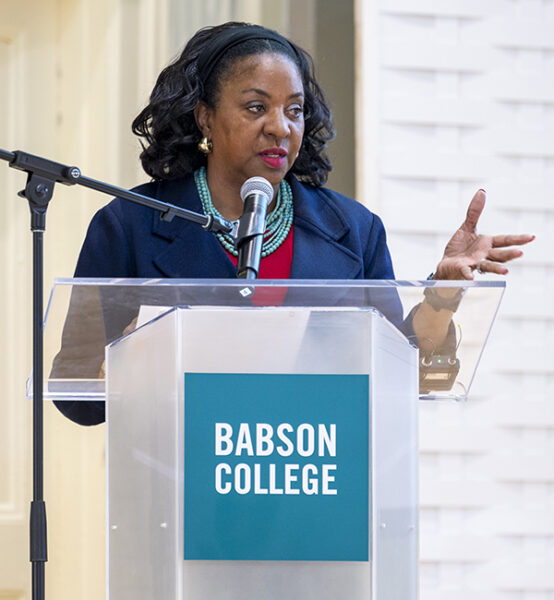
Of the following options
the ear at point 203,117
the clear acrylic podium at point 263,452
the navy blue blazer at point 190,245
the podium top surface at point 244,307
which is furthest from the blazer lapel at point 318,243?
the clear acrylic podium at point 263,452

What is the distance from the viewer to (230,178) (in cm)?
214

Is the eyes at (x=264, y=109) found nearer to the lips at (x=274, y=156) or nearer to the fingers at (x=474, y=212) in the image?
the lips at (x=274, y=156)

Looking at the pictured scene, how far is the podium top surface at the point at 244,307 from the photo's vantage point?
1310mm

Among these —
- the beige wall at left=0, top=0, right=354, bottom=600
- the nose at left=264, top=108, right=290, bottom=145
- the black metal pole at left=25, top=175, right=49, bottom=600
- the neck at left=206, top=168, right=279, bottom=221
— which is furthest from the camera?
the beige wall at left=0, top=0, right=354, bottom=600

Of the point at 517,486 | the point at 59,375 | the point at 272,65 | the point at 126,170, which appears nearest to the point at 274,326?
the point at 59,375

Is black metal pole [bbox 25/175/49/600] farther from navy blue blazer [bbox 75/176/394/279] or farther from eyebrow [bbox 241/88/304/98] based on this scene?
eyebrow [bbox 241/88/304/98]

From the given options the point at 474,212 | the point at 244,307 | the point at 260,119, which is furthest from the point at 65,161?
the point at 244,307

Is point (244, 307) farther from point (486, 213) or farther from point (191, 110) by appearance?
point (486, 213)

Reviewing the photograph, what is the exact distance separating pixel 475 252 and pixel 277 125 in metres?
0.56

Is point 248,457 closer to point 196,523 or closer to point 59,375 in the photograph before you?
point 196,523

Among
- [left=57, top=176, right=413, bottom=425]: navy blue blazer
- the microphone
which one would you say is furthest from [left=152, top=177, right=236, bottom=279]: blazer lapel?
the microphone

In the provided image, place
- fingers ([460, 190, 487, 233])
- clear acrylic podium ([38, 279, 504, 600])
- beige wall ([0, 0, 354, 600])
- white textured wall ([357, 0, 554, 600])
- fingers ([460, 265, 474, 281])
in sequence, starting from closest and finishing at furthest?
clear acrylic podium ([38, 279, 504, 600]), fingers ([460, 265, 474, 281]), fingers ([460, 190, 487, 233]), beige wall ([0, 0, 354, 600]), white textured wall ([357, 0, 554, 600])

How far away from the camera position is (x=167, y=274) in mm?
2020

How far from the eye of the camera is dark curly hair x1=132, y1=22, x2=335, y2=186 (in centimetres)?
215
